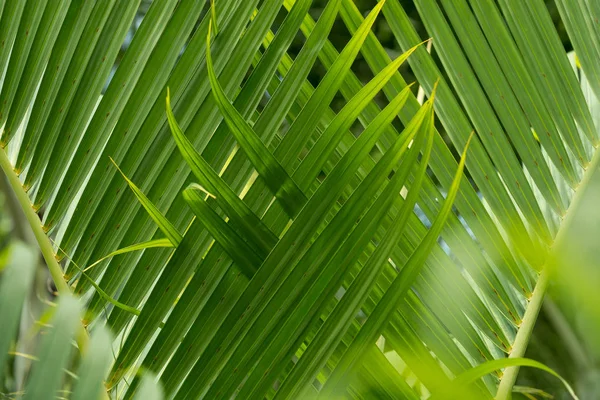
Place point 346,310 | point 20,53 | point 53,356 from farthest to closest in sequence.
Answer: point 20,53
point 346,310
point 53,356

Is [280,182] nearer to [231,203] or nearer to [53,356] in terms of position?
[231,203]

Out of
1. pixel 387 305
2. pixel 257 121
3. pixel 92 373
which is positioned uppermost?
pixel 257 121

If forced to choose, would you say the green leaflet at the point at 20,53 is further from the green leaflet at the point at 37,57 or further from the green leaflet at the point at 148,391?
the green leaflet at the point at 148,391

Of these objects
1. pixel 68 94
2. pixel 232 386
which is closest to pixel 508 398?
pixel 232 386

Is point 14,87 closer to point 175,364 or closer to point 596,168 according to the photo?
point 175,364

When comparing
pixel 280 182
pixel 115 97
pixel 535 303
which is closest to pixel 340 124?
Answer: pixel 280 182

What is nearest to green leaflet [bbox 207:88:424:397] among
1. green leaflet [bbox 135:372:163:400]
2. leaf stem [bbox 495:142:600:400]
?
green leaflet [bbox 135:372:163:400]

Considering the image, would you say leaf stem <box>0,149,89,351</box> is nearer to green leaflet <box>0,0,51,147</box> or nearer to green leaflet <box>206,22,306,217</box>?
green leaflet <box>0,0,51,147</box>

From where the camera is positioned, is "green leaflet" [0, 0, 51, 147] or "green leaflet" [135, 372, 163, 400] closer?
"green leaflet" [135, 372, 163, 400]
